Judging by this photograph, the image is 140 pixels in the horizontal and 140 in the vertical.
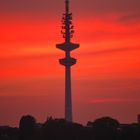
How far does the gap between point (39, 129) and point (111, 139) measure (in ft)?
90.6

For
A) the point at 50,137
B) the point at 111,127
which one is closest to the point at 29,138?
the point at 50,137

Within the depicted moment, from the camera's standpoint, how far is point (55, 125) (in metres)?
147

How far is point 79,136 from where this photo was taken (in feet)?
460

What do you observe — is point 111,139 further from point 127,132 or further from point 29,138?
point 29,138

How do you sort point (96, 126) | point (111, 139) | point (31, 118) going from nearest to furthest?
1. point (111, 139)
2. point (96, 126)
3. point (31, 118)

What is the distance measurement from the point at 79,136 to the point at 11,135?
28.4 meters

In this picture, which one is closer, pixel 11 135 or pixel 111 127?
pixel 111 127

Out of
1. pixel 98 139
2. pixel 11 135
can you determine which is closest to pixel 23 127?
pixel 11 135

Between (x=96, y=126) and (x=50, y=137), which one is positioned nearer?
(x=50, y=137)

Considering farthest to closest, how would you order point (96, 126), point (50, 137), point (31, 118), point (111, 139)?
point (31, 118) → point (96, 126) → point (50, 137) → point (111, 139)

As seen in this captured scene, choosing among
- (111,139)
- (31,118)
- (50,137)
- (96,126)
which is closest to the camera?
(111,139)

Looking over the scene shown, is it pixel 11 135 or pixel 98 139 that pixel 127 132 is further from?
pixel 11 135

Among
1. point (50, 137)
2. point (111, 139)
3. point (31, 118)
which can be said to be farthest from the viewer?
point (31, 118)

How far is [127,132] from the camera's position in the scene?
134 metres
